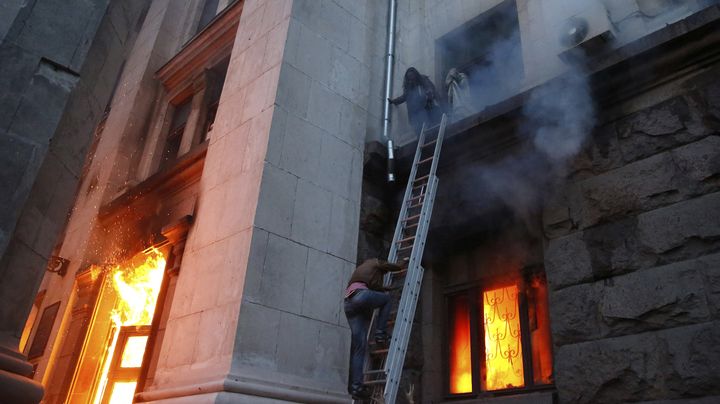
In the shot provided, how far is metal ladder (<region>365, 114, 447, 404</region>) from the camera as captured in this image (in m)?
5.19

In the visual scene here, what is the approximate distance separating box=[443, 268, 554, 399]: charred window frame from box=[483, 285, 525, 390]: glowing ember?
1.9 inches

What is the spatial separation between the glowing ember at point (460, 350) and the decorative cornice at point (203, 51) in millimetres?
7063

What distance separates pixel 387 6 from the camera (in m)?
9.52

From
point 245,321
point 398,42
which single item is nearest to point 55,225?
point 245,321

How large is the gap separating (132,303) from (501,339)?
6483 mm

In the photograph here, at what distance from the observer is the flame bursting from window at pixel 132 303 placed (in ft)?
29.0

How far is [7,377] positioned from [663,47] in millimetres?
5998

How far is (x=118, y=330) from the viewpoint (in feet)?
31.1

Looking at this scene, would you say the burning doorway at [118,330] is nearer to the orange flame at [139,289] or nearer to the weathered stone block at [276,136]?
the orange flame at [139,289]

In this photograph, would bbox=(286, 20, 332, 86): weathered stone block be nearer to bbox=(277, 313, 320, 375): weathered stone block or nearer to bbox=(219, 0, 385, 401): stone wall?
bbox=(219, 0, 385, 401): stone wall

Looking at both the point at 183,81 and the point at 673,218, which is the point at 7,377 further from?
the point at 183,81

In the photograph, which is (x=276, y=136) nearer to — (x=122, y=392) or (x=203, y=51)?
(x=122, y=392)

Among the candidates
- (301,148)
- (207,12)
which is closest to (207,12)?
(207,12)

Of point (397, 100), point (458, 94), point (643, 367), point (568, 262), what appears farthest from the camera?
point (397, 100)
